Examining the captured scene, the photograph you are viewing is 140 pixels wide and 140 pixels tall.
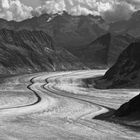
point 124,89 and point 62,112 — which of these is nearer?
point 62,112

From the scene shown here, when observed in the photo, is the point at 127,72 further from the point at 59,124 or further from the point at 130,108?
the point at 59,124

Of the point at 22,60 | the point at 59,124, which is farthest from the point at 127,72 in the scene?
the point at 22,60

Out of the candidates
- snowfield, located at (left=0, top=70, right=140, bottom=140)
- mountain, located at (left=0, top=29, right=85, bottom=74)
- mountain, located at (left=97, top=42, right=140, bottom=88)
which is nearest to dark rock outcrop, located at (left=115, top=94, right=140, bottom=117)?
snowfield, located at (left=0, top=70, right=140, bottom=140)

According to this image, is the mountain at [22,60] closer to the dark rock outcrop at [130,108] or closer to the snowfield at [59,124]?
the snowfield at [59,124]

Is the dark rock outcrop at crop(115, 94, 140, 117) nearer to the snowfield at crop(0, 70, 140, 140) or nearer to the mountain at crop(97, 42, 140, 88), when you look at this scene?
the snowfield at crop(0, 70, 140, 140)

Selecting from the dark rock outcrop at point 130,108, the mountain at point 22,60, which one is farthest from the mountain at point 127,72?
the mountain at point 22,60

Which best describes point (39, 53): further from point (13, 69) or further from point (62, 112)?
point (62, 112)

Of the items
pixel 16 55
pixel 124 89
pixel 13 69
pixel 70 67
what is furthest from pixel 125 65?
pixel 70 67

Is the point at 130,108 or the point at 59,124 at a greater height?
the point at 130,108
